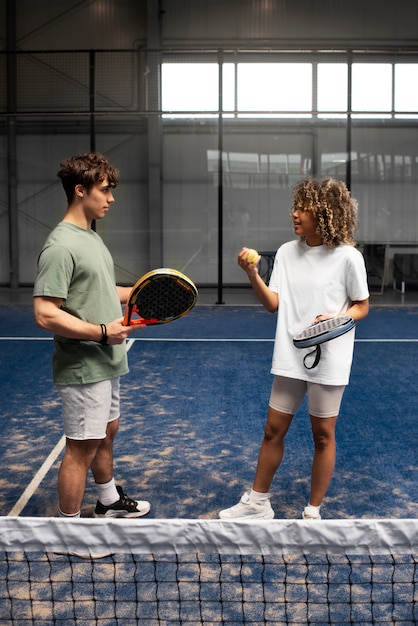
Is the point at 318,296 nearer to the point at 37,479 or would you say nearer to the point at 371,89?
the point at 37,479

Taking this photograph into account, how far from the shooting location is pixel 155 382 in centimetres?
642

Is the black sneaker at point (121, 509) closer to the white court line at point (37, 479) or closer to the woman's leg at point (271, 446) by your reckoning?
Result: the white court line at point (37, 479)

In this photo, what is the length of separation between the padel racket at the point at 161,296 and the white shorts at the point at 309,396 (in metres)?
0.50

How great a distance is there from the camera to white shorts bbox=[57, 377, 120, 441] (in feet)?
9.59

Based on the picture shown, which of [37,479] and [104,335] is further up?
[104,335]

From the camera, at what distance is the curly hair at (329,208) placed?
10.0 ft

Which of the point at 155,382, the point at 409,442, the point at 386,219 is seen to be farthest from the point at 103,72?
the point at 409,442

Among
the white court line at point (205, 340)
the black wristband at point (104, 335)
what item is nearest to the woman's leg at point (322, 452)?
the black wristband at point (104, 335)

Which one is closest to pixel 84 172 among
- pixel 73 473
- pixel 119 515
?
pixel 73 473

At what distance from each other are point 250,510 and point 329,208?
1369 mm

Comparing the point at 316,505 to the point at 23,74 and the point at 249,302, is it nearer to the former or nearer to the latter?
the point at 249,302

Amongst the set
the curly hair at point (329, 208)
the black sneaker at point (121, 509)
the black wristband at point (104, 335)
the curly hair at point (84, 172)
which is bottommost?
the black sneaker at point (121, 509)

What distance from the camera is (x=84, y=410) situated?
293 centimetres

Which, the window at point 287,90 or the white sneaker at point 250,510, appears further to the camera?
the window at point 287,90
